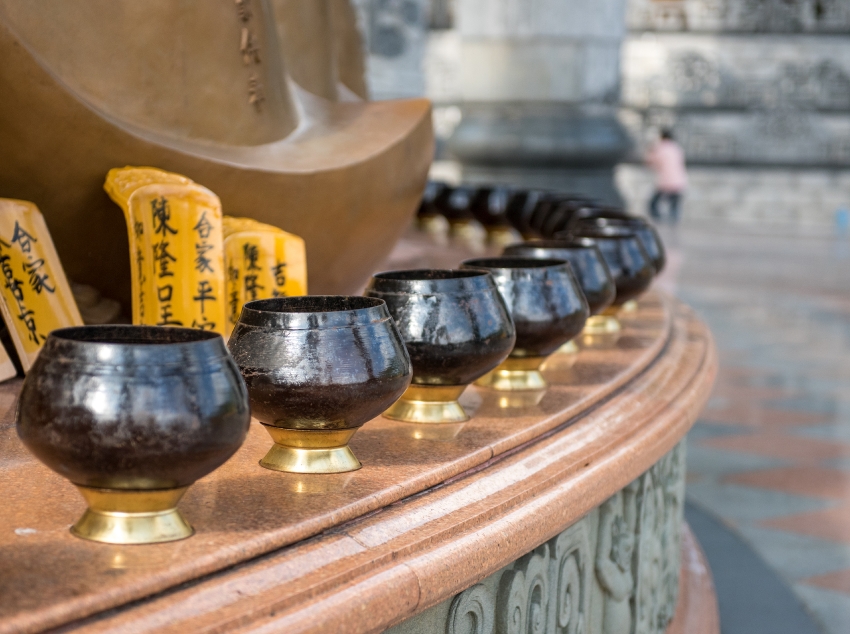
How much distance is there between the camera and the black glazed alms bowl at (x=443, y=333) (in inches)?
→ 40.0

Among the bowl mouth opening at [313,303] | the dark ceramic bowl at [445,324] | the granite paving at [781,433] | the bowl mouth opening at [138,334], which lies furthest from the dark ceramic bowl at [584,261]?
the granite paving at [781,433]

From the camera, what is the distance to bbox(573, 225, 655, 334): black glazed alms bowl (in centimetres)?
172

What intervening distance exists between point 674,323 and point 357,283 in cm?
63

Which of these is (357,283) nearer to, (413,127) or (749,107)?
(413,127)

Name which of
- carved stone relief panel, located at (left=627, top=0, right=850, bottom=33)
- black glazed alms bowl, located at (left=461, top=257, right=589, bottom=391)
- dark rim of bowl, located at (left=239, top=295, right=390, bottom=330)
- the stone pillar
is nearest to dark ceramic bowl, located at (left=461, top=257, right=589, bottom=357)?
black glazed alms bowl, located at (left=461, top=257, right=589, bottom=391)

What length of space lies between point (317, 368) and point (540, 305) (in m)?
0.46

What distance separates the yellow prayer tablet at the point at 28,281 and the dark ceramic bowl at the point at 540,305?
473 millimetres

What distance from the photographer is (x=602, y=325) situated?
1731mm

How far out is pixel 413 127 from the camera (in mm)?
1706

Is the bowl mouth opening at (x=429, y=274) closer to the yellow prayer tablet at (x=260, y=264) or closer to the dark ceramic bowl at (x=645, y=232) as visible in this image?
the yellow prayer tablet at (x=260, y=264)

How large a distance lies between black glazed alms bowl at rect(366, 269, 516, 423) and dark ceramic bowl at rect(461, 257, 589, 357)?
0.13 m

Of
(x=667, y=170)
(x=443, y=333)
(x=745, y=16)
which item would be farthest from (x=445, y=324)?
(x=745, y=16)

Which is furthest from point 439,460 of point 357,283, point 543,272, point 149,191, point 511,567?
point 357,283

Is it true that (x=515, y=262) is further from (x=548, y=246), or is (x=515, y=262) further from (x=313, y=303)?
(x=313, y=303)
